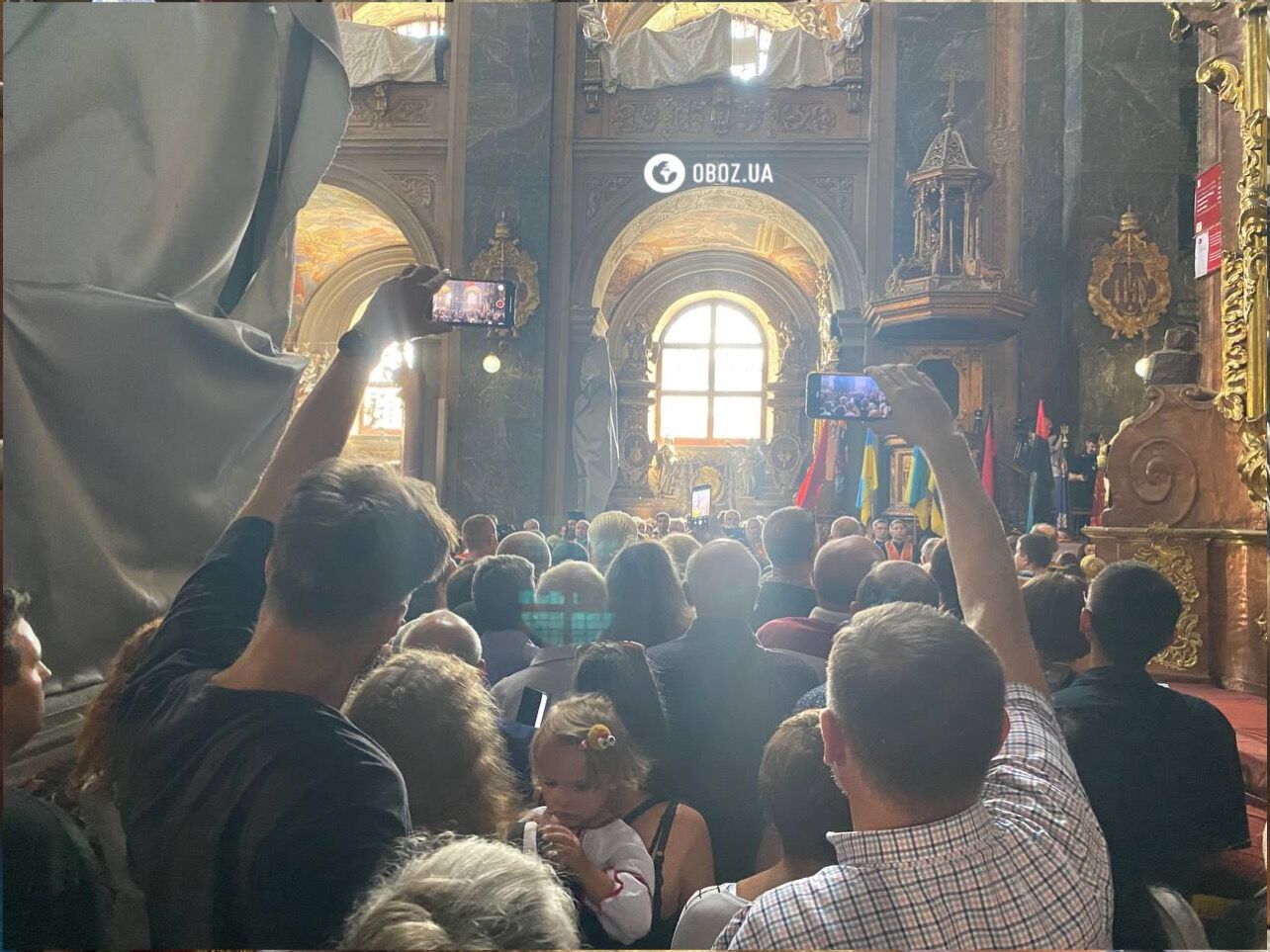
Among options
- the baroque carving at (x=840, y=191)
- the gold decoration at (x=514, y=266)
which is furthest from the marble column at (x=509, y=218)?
the baroque carving at (x=840, y=191)

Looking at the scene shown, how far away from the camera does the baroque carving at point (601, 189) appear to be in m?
2.53

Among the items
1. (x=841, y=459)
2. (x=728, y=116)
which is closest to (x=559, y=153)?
(x=728, y=116)

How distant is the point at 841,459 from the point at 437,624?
3.51ft

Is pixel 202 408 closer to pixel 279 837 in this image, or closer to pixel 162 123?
pixel 162 123

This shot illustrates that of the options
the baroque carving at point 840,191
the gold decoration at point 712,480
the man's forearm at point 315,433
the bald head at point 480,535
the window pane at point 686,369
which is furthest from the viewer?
the window pane at point 686,369

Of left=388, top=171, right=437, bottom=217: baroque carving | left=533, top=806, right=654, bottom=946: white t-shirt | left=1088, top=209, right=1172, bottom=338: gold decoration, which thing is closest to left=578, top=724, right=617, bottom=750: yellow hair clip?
left=533, top=806, right=654, bottom=946: white t-shirt

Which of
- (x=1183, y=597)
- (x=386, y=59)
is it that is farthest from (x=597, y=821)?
(x=386, y=59)

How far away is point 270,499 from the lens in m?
1.54

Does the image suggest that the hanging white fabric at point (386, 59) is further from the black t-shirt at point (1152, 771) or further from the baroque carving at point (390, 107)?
the black t-shirt at point (1152, 771)

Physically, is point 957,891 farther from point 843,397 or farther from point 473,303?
point 473,303

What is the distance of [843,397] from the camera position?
6.10 ft

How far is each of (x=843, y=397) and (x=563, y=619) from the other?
816 mm

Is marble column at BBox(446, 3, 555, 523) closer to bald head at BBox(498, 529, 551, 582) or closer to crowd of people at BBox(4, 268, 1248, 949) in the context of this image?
bald head at BBox(498, 529, 551, 582)

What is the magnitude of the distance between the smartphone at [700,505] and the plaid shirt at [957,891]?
1611mm
